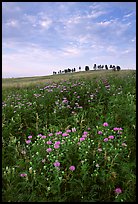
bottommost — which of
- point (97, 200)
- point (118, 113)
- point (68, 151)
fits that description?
point (97, 200)

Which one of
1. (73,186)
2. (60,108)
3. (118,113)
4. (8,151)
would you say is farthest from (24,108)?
(73,186)

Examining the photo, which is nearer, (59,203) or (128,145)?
(59,203)

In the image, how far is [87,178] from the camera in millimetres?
2998

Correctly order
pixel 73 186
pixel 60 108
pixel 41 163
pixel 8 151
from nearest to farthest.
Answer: pixel 73 186, pixel 41 163, pixel 8 151, pixel 60 108

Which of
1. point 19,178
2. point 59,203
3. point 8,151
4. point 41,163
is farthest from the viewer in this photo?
point 8,151

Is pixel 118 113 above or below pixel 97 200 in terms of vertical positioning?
above

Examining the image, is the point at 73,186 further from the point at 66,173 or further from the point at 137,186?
the point at 137,186

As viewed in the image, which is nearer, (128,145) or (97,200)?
(97,200)

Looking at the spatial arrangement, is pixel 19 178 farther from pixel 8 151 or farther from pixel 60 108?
pixel 60 108

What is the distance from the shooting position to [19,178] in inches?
126

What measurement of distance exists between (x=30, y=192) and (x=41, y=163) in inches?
19.1

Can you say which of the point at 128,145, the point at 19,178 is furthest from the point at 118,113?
the point at 19,178

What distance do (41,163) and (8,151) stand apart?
0.86 metres

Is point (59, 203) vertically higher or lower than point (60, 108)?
lower
